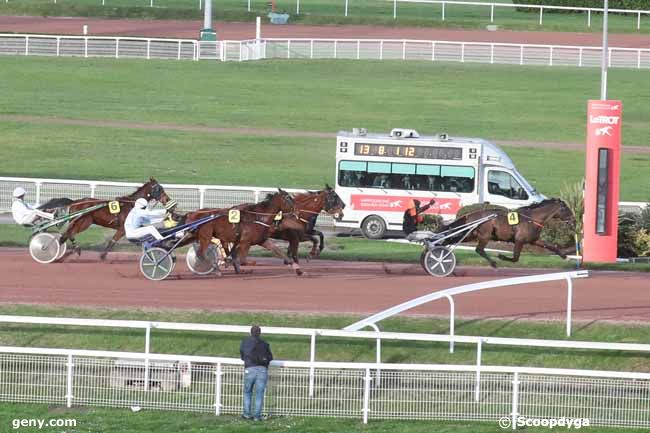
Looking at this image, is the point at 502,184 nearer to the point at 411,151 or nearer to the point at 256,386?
the point at 411,151

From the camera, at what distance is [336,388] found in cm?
1578

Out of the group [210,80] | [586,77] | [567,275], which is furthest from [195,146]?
[567,275]

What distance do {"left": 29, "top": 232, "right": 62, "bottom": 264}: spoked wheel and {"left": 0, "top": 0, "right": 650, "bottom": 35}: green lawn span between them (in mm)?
40102

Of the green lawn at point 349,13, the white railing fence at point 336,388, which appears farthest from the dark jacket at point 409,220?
the green lawn at point 349,13

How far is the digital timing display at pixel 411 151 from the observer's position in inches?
1171

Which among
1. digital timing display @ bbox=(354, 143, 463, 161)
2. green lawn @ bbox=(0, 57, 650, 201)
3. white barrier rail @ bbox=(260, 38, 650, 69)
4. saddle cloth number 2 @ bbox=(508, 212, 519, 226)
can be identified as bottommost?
saddle cloth number 2 @ bbox=(508, 212, 519, 226)

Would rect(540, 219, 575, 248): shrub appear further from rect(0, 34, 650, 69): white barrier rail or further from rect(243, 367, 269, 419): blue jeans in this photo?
rect(0, 34, 650, 69): white barrier rail

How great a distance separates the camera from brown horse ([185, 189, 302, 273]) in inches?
872

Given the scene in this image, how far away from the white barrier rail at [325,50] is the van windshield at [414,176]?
81.9 ft

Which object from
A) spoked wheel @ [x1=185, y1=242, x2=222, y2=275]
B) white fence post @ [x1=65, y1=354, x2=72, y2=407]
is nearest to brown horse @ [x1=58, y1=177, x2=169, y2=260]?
spoked wheel @ [x1=185, y1=242, x2=222, y2=275]

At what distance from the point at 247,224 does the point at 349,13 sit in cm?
4536

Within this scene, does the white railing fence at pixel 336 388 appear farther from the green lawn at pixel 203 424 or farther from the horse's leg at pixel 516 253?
the horse's leg at pixel 516 253

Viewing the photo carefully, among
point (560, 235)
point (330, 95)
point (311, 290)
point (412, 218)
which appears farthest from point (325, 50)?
point (311, 290)

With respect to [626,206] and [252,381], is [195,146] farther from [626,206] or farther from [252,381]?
[252,381]
